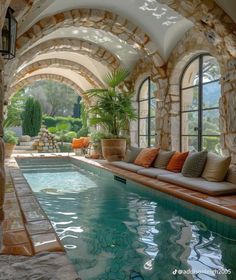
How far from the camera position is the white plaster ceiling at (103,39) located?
23.4ft

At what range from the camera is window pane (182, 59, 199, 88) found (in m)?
6.27

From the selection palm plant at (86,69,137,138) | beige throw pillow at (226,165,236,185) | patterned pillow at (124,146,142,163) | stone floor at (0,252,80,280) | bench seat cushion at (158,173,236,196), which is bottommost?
stone floor at (0,252,80,280)

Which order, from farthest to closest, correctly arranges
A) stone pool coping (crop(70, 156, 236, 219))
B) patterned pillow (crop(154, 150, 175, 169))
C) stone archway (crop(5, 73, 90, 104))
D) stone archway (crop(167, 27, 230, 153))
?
stone archway (crop(5, 73, 90, 104)) → patterned pillow (crop(154, 150, 175, 169)) → stone archway (crop(167, 27, 230, 153)) → stone pool coping (crop(70, 156, 236, 219))

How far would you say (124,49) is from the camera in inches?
306

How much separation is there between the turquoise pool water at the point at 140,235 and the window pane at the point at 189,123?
227cm

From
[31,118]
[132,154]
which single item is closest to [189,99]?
[132,154]

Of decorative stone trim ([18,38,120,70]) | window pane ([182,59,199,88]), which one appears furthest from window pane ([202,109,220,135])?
decorative stone trim ([18,38,120,70])

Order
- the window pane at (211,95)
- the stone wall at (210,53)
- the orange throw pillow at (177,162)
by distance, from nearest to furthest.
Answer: the stone wall at (210,53) < the orange throw pillow at (177,162) < the window pane at (211,95)

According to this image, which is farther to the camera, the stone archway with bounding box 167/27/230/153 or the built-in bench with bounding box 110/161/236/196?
the stone archway with bounding box 167/27/230/153

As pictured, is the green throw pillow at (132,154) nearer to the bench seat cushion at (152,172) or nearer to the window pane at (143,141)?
the bench seat cushion at (152,172)

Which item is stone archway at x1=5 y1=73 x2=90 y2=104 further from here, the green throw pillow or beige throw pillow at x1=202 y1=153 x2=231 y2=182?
beige throw pillow at x1=202 y1=153 x2=231 y2=182

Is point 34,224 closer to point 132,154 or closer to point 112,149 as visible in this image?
point 132,154

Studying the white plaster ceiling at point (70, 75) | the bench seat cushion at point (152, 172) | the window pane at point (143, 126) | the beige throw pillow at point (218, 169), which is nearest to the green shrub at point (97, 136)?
the window pane at point (143, 126)

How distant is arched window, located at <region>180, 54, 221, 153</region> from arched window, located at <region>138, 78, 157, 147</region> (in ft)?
5.13
